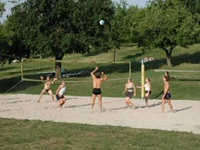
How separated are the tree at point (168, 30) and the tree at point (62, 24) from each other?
13.6 feet

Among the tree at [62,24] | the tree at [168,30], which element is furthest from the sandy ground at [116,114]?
the tree at [168,30]

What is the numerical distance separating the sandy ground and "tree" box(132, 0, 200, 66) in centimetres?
1494

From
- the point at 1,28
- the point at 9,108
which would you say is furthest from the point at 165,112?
the point at 1,28

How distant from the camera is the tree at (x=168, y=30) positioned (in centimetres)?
3456

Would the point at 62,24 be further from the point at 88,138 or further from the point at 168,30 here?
the point at 88,138

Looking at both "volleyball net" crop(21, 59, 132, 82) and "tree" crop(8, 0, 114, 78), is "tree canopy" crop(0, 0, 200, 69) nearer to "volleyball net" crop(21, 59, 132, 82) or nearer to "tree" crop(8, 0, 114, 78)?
"tree" crop(8, 0, 114, 78)

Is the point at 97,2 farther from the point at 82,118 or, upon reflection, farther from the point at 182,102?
the point at 82,118

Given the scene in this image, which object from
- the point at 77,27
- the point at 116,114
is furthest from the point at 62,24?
the point at 116,114

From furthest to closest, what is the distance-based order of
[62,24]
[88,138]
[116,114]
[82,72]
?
1. [82,72]
2. [62,24]
3. [116,114]
4. [88,138]

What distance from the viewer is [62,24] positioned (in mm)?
33062

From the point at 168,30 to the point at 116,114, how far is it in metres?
20.3

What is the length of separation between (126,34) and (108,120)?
33659 mm

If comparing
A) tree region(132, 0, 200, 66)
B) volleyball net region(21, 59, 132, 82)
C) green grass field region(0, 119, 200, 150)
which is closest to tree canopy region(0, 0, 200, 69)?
tree region(132, 0, 200, 66)

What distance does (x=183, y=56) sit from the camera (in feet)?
146
